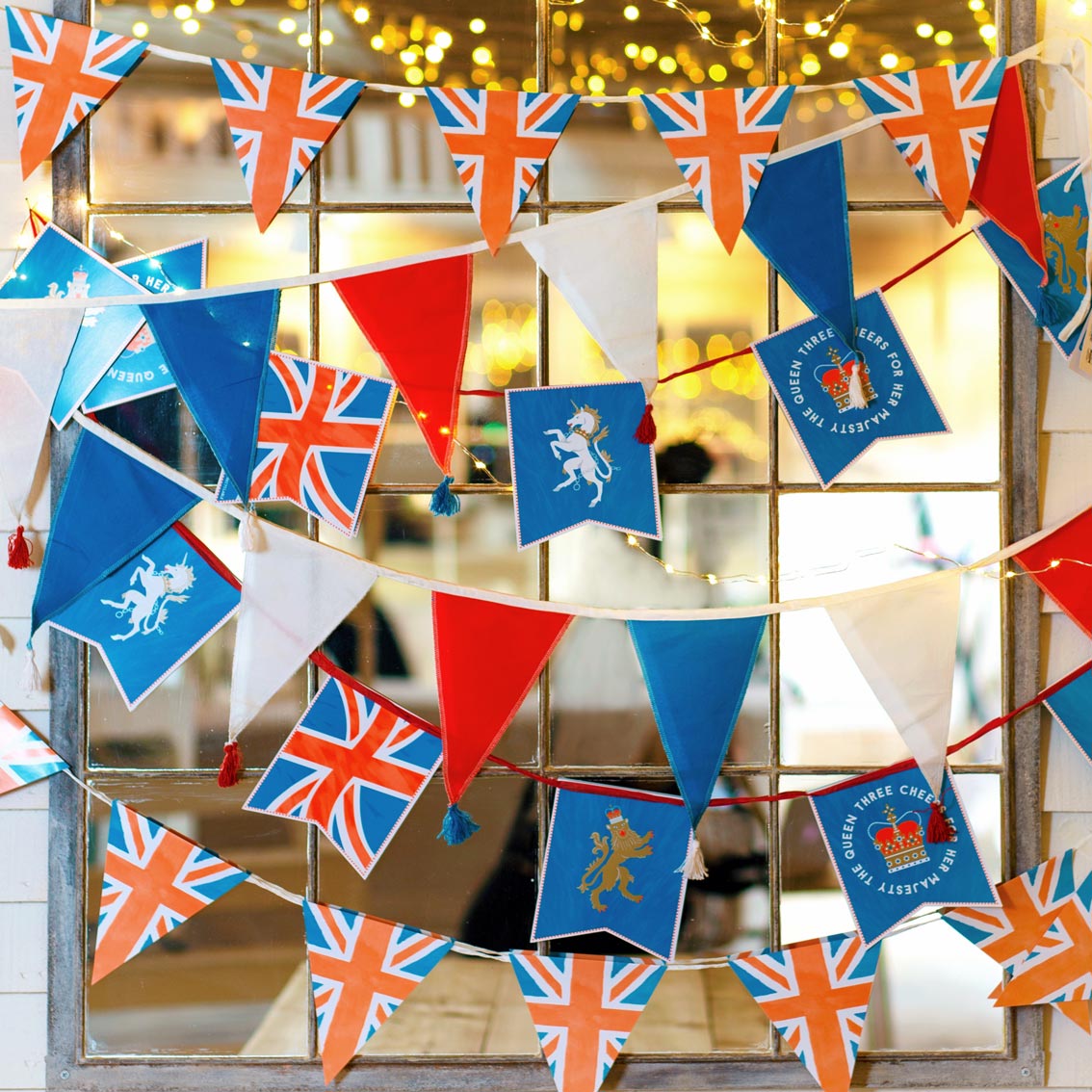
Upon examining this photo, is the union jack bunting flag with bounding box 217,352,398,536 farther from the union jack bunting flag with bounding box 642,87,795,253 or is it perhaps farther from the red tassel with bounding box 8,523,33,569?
the union jack bunting flag with bounding box 642,87,795,253

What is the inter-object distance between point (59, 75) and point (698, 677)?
1.30m

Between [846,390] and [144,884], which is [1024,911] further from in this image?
[144,884]

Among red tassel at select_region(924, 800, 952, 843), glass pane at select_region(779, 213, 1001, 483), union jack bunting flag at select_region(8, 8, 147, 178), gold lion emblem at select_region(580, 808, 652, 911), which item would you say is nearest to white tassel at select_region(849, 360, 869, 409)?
glass pane at select_region(779, 213, 1001, 483)

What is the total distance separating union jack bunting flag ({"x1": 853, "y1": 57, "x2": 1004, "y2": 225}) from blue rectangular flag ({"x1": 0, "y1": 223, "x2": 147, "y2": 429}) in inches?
45.1

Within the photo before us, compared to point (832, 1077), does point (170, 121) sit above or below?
above

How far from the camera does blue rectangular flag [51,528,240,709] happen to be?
150 cm

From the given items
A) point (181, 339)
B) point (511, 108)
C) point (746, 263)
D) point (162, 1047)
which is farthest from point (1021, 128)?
point (162, 1047)

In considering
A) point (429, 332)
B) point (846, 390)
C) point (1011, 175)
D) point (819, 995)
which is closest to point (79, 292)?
point (429, 332)

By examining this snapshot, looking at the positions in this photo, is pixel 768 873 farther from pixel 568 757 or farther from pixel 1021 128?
pixel 1021 128

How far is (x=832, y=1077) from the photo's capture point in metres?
1.52

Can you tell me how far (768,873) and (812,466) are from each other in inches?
24.7

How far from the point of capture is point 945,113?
149 centimetres

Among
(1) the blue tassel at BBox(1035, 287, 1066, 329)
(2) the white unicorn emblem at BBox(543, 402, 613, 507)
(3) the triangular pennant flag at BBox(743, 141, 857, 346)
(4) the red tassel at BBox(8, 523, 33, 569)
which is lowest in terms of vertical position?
(4) the red tassel at BBox(8, 523, 33, 569)

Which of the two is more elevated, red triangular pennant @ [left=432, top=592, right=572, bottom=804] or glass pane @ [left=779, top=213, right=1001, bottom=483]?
glass pane @ [left=779, top=213, right=1001, bottom=483]
